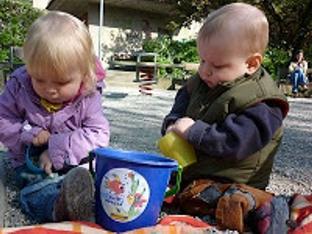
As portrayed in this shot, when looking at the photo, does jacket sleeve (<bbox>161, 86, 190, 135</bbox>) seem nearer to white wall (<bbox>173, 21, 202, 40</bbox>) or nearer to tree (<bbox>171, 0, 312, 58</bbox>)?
tree (<bbox>171, 0, 312, 58</bbox>)

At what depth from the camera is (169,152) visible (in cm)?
192

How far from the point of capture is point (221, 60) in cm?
197

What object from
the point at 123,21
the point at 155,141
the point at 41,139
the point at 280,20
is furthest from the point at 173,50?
the point at 41,139

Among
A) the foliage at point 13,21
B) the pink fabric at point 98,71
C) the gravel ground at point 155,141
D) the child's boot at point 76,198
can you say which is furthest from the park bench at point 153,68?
the child's boot at point 76,198

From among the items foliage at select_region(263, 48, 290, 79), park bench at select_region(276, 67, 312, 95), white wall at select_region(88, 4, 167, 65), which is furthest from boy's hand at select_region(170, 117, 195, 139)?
white wall at select_region(88, 4, 167, 65)

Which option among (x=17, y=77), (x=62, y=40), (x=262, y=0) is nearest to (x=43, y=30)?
(x=62, y=40)

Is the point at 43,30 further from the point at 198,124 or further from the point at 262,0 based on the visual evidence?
the point at 262,0

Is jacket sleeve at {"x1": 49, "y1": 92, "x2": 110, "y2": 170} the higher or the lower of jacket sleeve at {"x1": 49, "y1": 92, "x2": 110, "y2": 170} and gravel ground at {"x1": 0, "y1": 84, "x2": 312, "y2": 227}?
the higher

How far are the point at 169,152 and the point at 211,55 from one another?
0.42 metres

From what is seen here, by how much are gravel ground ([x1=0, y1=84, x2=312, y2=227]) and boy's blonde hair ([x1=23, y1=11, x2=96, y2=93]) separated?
1.84ft

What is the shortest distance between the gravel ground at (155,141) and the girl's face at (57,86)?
0.44 metres

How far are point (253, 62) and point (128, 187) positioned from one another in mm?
802

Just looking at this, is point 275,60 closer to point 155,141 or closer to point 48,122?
point 155,141

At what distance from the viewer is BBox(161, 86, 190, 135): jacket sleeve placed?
2.21 metres
